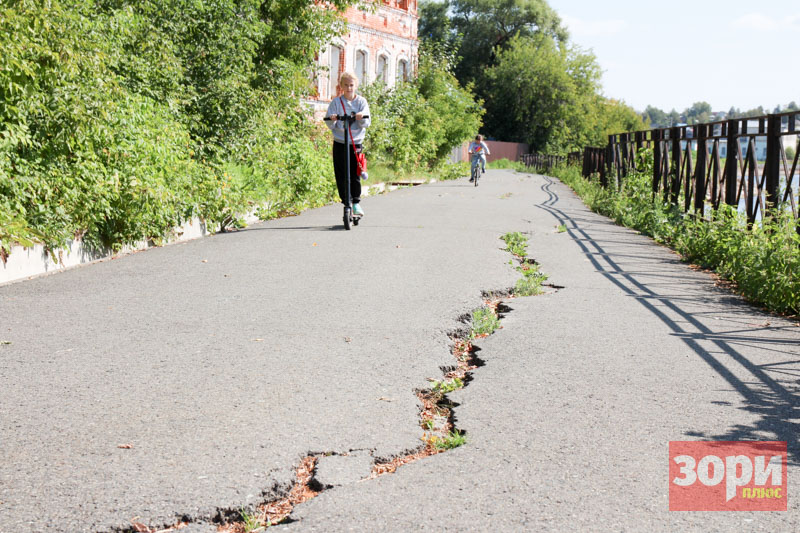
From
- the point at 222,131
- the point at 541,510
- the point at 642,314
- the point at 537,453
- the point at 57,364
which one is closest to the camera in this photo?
the point at 541,510

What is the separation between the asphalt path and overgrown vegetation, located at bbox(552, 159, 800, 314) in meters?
0.27

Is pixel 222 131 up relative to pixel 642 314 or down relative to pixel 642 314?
up

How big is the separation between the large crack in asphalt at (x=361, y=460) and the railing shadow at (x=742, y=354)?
1.12m

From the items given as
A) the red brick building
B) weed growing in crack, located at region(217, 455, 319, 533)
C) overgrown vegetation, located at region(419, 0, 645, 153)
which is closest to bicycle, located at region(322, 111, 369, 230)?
weed growing in crack, located at region(217, 455, 319, 533)

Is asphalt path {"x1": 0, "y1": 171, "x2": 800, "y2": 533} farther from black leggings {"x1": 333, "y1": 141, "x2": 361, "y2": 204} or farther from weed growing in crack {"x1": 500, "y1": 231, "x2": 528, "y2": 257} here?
black leggings {"x1": 333, "y1": 141, "x2": 361, "y2": 204}

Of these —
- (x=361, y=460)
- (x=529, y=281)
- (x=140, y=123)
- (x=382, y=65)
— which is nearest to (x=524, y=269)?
(x=529, y=281)

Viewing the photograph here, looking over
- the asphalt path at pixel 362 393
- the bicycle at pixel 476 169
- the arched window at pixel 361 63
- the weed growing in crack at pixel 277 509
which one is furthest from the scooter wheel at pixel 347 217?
the arched window at pixel 361 63

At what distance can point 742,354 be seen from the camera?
5230 mm

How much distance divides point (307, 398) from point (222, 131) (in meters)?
8.53

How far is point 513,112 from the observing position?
6950 cm

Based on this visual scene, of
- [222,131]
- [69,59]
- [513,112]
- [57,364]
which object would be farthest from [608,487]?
[513,112]

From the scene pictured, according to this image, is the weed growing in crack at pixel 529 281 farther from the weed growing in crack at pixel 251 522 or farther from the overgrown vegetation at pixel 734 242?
the weed growing in crack at pixel 251 522

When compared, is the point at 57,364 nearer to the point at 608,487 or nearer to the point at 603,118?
the point at 608,487

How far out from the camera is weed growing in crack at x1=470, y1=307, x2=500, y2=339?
578 cm
